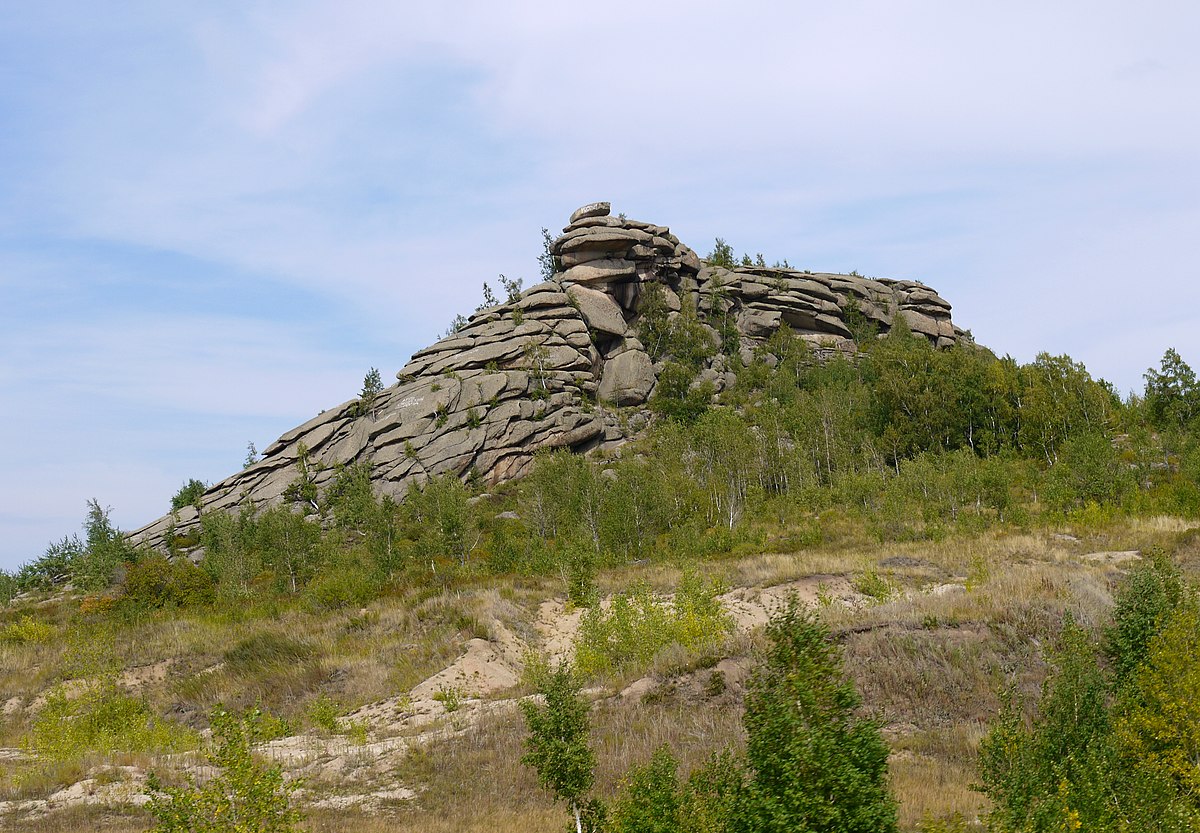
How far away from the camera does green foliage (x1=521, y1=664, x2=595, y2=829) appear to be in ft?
48.6

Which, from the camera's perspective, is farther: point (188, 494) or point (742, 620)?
point (188, 494)

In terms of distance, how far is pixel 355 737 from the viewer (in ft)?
85.9

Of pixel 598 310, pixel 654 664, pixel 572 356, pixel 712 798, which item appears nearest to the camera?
pixel 712 798

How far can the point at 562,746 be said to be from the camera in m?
14.9

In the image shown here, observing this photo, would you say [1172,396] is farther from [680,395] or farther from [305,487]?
[305,487]

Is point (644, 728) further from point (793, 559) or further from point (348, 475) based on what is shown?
point (348, 475)

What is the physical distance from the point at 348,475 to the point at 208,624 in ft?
134

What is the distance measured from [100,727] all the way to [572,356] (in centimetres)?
7080

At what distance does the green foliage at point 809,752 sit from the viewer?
10930 millimetres

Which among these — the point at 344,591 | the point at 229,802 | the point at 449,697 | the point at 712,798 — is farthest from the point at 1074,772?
the point at 344,591

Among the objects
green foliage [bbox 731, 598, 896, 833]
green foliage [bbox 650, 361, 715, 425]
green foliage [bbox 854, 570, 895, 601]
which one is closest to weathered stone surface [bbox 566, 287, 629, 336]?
green foliage [bbox 650, 361, 715, 425]

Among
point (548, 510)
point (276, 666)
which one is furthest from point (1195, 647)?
A: point (548, 510)

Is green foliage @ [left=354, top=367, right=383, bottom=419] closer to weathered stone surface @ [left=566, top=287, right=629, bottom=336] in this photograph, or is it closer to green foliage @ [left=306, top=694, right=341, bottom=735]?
weathered stone surface @ [left=566, top=287, right=629, bottom=336]

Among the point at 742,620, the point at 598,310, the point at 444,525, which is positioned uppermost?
the point at 598,310
